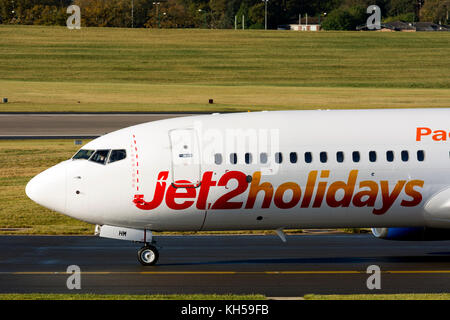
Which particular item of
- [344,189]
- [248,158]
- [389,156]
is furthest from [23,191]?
[389,156]

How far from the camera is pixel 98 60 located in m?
145

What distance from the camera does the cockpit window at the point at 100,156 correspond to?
23516 millimetres

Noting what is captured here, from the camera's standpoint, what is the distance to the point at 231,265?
24500 millimetres

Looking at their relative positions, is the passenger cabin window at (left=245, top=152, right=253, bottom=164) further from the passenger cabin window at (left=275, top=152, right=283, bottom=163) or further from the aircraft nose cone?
the aircraft nose cone

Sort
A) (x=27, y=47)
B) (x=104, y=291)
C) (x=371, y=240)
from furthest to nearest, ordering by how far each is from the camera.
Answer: (x=27, y=47) → (x=371, y=240) → (x=104, y=291)

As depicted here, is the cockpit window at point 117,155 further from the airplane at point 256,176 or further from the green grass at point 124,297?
the green grass at point 124,297

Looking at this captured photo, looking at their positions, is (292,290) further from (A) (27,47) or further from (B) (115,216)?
(A) (27,47)

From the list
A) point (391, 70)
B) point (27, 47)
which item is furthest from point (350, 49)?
point (27, 47)

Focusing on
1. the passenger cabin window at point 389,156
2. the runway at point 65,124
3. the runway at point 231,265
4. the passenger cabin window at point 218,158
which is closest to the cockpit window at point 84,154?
the runway at point 231,265

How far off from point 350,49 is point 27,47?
186 feet

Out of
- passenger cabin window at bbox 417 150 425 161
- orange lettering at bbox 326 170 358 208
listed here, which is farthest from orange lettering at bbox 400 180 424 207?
orange lettering at bbox 326 170 358 208

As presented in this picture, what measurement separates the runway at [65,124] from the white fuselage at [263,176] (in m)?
34.5

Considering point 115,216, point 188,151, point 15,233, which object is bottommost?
point 15,233

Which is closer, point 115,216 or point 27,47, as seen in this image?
point 115,216
